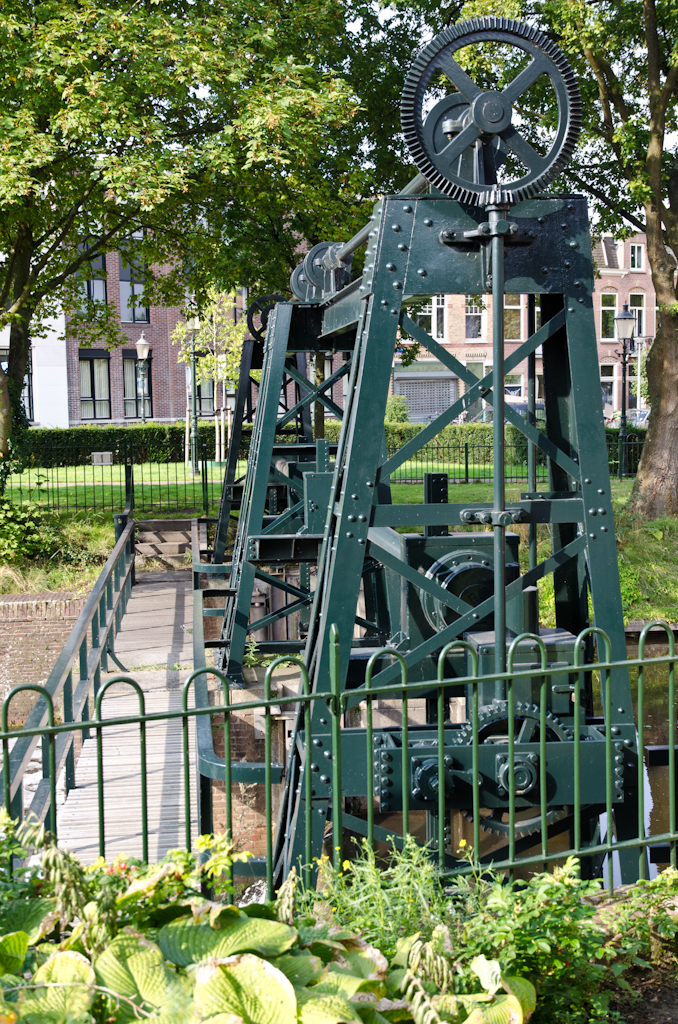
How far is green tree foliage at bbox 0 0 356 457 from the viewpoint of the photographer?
1177 cm

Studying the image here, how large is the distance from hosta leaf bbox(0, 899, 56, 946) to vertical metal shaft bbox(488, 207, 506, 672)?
2111 mm

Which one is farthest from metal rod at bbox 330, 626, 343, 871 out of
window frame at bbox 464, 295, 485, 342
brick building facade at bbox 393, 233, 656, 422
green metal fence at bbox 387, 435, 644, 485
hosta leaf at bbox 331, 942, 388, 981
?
window frame at bbox 464, 295, 485, 342

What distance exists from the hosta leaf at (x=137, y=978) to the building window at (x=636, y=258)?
51.9 meters

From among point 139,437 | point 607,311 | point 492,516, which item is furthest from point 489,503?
point 607,311

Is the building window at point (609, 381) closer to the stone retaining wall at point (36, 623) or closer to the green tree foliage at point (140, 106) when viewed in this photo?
the green tree foliage at point (140, 106)

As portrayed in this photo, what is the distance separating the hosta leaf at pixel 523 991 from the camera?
2.99 metres

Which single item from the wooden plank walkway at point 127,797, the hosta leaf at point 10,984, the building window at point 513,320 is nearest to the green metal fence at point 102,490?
the wooden plank walkway at point 127,797

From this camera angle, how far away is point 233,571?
362 inches

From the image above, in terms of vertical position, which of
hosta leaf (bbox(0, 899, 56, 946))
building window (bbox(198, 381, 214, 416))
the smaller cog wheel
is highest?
building window (bbox(198, 381, 214, 416))

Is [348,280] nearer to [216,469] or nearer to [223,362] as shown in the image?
[216,469]

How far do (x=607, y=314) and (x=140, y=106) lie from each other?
38.6 metres

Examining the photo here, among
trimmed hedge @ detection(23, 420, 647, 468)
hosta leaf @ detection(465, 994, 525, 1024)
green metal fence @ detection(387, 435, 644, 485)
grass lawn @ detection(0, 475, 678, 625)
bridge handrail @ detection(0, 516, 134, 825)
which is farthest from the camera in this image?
trimmed hedge @ detection(23, 420, 647, 468)

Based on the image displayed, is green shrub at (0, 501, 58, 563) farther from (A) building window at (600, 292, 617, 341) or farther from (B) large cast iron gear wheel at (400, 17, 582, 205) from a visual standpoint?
(A) building window at (600, 292, 617, 341)

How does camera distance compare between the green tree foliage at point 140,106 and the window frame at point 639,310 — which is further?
the window frame at point 639,310
